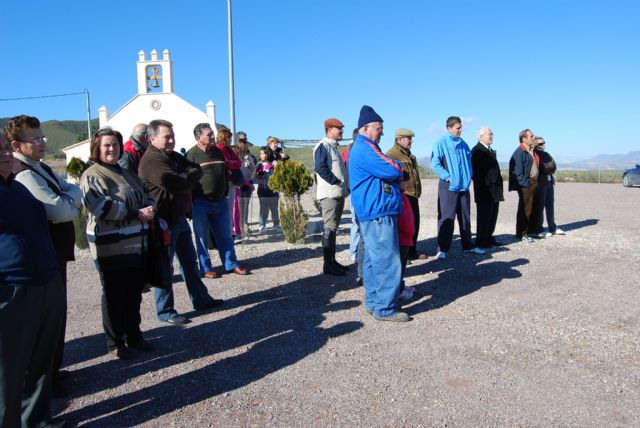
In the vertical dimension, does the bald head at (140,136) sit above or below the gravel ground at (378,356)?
above

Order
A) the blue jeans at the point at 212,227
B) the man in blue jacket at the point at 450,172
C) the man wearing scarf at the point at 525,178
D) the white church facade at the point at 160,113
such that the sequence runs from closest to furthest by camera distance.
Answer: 1. the blue jeans at the point at 212,227
2. the man in blue jacket at the point at 450,172
3. the man wearing scarf at the point at 525,178
4. the white church facade at the point at 160,113

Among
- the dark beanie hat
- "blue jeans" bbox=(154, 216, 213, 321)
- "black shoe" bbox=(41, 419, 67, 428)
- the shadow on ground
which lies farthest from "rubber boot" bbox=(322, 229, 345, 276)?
"black shoe" bbox=(41, 419, 67, 428)

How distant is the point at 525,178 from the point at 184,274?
21.4ft

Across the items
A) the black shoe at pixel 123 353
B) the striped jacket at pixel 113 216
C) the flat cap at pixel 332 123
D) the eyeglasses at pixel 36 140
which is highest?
the flat cap at pixel 332 123

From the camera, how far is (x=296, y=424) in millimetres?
3250

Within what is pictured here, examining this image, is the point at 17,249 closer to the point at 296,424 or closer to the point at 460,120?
the point at 296,424

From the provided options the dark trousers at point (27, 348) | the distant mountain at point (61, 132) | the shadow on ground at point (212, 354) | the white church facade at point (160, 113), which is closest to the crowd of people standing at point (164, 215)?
the dark trousers at point (27, 348)

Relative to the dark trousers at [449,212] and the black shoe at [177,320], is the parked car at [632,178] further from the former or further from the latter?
the black shoe at [177,320]

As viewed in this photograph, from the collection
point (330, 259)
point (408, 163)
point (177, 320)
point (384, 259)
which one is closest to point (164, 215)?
point (177, 320)

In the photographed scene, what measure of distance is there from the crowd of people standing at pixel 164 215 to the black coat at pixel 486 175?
0.02 m

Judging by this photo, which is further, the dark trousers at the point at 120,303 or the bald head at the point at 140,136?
the bald head at the point at 140,136

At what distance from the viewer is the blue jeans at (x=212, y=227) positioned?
656cm

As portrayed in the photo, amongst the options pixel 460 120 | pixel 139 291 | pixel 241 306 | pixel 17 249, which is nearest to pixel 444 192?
pixel 460 120

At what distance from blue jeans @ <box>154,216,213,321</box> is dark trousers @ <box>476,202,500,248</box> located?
16.3 ft
